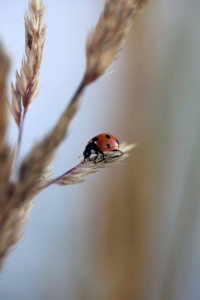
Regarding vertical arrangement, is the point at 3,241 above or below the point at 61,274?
above

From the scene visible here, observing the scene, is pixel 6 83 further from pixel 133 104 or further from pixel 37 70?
pixel 133 104

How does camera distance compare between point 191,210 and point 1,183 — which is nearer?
point 1,183

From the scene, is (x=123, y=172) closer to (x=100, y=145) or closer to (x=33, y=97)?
(x=100, y=145)

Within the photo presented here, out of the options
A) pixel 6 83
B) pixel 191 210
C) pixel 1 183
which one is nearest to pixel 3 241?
pixel 1 183

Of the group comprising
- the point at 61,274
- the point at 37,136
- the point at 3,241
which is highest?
the point at 37,136

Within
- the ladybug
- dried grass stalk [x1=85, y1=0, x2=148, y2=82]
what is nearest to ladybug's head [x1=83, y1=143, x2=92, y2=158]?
the ladybug
